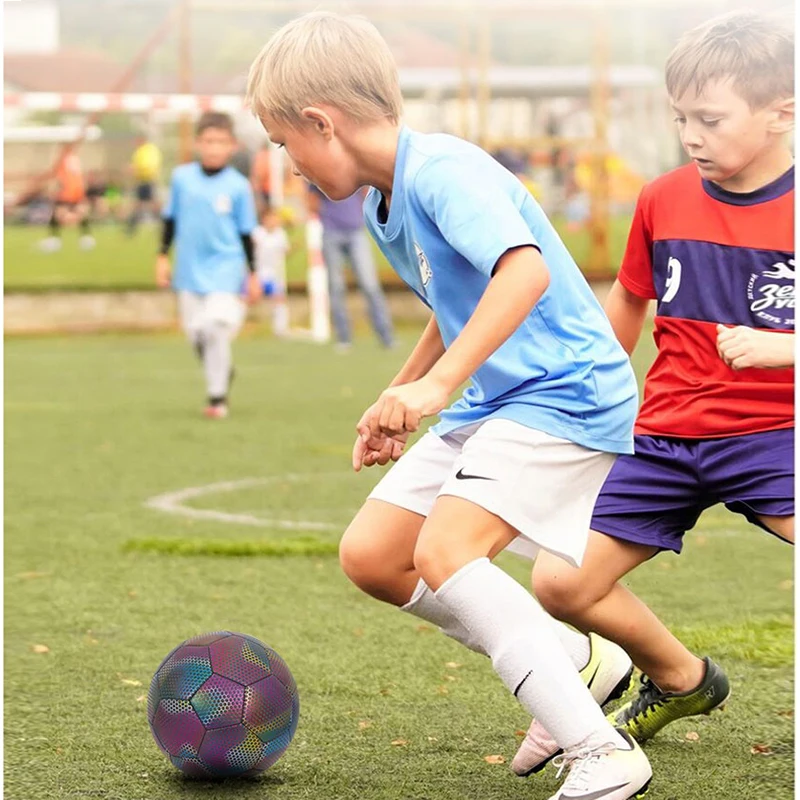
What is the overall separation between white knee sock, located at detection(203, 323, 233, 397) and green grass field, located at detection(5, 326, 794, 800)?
→ 2.37 ft

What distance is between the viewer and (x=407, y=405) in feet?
10.0

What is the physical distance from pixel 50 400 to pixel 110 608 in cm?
716

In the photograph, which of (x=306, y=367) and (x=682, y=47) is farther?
(x=306, y=367)

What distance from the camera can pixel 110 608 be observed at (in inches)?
222

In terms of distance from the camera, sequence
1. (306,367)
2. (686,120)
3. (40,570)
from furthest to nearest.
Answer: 1. (306,367)
2. (40,570)
3. (686,120)

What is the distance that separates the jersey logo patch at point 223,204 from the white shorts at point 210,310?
22.8 inches

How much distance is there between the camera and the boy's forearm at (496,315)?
10.2 ft

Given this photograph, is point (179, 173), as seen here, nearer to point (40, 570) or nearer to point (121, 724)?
point (40, 570)

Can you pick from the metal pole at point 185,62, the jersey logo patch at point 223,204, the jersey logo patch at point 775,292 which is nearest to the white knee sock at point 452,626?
the jersey logo patch at point 775,292

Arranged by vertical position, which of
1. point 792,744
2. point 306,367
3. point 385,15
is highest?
point 385,15

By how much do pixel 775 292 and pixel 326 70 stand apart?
114 cm

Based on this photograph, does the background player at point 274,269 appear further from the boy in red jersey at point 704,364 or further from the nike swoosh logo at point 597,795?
the nike swoosh logo at point 597,795

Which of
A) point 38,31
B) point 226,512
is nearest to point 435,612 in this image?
point 226,512

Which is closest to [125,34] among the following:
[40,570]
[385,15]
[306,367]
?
[385,15]
